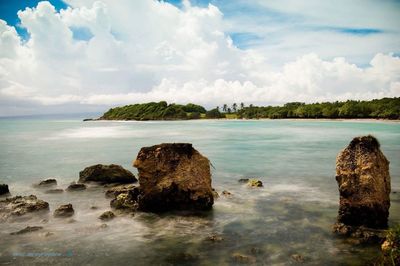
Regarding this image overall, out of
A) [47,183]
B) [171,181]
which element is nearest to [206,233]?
[171,181]

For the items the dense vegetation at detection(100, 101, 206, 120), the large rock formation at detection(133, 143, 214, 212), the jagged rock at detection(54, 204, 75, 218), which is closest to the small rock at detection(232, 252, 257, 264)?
the large rock formation at detection(133, 143, 214, 212)

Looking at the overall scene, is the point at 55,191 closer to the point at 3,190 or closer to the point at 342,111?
the point at 3,190

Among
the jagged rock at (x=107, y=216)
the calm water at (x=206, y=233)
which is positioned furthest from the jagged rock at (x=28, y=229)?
the jagged rock at (x=107, y=216)

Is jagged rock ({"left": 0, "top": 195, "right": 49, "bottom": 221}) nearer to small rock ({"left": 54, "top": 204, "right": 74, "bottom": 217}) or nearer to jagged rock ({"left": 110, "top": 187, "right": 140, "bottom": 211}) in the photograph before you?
small rock ({"left": 54, "top": 204, "right": 74, "bottom": 217})

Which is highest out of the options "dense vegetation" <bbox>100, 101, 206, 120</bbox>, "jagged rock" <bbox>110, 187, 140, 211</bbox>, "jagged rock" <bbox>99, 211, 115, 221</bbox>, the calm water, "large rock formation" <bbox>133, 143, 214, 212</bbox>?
"dense vegetation" <bbox>100, 101, 206, 120</bbox>

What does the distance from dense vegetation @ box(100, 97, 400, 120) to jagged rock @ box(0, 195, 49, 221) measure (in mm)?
102175

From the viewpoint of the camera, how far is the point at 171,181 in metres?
12.4

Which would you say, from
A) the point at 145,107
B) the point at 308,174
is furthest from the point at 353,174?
the point at 145,107

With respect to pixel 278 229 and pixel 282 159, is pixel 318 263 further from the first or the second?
pixel 282 159

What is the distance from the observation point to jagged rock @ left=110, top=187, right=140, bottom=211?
41.7ft

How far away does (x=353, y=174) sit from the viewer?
986 cm

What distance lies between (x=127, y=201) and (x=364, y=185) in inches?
328

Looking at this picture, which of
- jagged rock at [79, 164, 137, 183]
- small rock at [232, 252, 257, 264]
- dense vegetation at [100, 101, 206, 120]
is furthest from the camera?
dense vegetation at [100, 101, 206, 120]

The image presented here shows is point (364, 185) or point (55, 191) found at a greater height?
point (364, 185)
